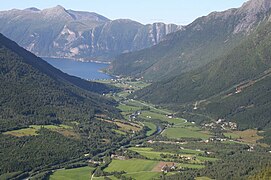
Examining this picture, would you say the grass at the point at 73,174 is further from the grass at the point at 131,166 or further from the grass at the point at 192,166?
the grass at the point at 192,166

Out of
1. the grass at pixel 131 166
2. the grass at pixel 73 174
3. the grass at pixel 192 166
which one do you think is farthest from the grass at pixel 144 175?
the grass at pixel 73 174

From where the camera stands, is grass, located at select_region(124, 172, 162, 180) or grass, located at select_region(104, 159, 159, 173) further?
grass, located at select_region(104, 159, 159, 173)

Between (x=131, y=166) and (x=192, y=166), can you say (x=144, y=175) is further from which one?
(x=192, y=166)

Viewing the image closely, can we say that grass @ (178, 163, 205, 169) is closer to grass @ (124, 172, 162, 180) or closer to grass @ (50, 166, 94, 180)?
grass @ (124, 172, 162, 180)

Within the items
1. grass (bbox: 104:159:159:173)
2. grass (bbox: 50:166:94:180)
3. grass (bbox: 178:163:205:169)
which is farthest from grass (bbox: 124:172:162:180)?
grass (bbox: 50:166:94:180)

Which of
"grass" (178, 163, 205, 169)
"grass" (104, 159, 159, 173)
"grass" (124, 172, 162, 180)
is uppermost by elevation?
"grass" (178, 163, 205, 169)

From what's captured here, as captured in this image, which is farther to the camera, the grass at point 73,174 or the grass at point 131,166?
the grass at point 131,166

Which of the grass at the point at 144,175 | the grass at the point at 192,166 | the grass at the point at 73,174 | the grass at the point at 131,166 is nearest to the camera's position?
the grass at the point at 144,175

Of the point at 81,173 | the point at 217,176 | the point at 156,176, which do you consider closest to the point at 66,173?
the point at 81,173
